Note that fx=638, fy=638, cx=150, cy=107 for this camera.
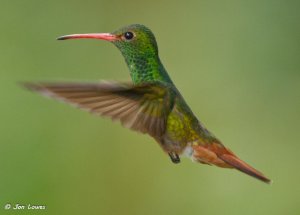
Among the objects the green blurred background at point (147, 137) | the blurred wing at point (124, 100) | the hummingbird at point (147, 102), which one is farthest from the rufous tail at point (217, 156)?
the green blurred background at point (147, 137)

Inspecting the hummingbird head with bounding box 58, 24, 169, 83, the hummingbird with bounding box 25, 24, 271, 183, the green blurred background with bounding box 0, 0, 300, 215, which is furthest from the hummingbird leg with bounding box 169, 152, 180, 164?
the green blurred background with bounding box 0, 0, 300, 215

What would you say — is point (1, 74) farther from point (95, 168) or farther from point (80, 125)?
point (95, 168)

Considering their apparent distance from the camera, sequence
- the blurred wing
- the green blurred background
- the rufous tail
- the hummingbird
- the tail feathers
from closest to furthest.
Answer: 1. the blurred wing
2. the hummingbird
3. the tail feathers
4. the rufous tail
5. the green blurred background

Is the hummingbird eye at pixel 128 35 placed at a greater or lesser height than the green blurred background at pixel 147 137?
greater

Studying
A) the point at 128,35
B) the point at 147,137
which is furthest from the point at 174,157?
the point at 147,137

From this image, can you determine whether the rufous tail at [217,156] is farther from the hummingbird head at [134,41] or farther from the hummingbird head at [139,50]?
the hummingbird head at [134,41]

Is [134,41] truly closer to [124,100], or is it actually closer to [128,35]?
[128,35]

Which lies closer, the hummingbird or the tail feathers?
the hummingbird

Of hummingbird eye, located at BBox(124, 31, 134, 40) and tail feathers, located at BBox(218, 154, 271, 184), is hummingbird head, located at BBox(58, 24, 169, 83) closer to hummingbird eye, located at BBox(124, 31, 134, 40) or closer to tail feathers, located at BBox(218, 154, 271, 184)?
hummingbird eye, located at BBox(124, 31, 134, 40)
